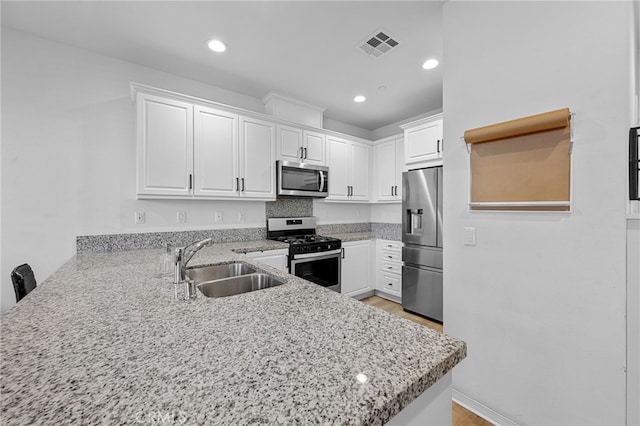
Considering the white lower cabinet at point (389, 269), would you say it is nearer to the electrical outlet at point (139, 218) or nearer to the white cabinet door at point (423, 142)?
the white cabinet door at point (423, 142)

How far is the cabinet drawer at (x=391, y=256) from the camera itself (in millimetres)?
3566

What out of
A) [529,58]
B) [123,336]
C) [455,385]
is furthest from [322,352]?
[529,58]

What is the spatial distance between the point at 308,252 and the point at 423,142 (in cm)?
193

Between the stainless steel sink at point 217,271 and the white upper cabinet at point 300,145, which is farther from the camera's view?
the white upper cabinet at point 300,145

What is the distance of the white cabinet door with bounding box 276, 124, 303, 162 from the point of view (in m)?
3.18

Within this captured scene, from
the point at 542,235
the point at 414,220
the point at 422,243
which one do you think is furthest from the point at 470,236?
the point at 414,220

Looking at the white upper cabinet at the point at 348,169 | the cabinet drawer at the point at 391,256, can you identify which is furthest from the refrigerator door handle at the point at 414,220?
the white upper cabinet at the point at 348,169

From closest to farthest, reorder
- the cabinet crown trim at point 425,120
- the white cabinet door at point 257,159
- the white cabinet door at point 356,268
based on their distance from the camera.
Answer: the white cabinet door at point 257,159, the cabinet crown trim at point 425,120, the white cabinet door at point 356,268

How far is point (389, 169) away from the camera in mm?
3914

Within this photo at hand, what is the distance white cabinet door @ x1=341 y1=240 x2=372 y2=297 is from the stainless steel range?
0.16m

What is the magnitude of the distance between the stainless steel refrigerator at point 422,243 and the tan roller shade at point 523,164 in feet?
4.27

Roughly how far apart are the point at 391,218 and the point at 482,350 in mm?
2702

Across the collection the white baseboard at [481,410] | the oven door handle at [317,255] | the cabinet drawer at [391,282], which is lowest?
the white baseboard at [481,410]

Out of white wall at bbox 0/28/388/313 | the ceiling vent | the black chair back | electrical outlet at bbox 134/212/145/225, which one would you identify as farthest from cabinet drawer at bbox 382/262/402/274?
the black chair back
